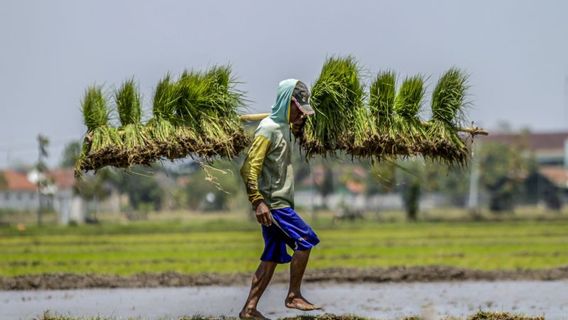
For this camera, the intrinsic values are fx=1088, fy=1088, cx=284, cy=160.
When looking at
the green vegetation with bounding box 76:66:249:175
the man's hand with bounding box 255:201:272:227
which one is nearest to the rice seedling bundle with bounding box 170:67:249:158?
the green vegetation with bounding box 76:66:249:175

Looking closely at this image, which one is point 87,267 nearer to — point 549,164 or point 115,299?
point 115,299

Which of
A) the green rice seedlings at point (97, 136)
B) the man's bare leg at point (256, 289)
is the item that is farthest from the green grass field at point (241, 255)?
the man's bare leg at point (256, 289)

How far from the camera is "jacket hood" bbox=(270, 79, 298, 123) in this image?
27.3 ft

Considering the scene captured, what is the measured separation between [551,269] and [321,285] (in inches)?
147

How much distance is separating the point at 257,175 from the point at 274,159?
199mm

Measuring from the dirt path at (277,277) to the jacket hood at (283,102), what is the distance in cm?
550

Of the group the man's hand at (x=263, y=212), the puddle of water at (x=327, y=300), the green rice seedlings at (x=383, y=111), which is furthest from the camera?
the puddle of water at (x=327, y=300)

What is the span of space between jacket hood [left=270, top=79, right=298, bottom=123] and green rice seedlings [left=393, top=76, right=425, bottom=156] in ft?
4.36

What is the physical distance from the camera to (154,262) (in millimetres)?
18297

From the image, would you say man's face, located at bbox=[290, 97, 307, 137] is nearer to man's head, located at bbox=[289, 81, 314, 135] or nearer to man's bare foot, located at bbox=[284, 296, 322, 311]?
man's head, located at bbox=[289, 81, 314, 135]

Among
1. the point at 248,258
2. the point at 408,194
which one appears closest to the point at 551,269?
the point at 248,258

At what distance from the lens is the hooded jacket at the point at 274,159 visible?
819 centimetres

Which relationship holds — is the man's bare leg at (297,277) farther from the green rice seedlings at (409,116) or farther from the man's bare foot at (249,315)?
the green rice seedlings at (409,116)

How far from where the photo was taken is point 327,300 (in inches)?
452
